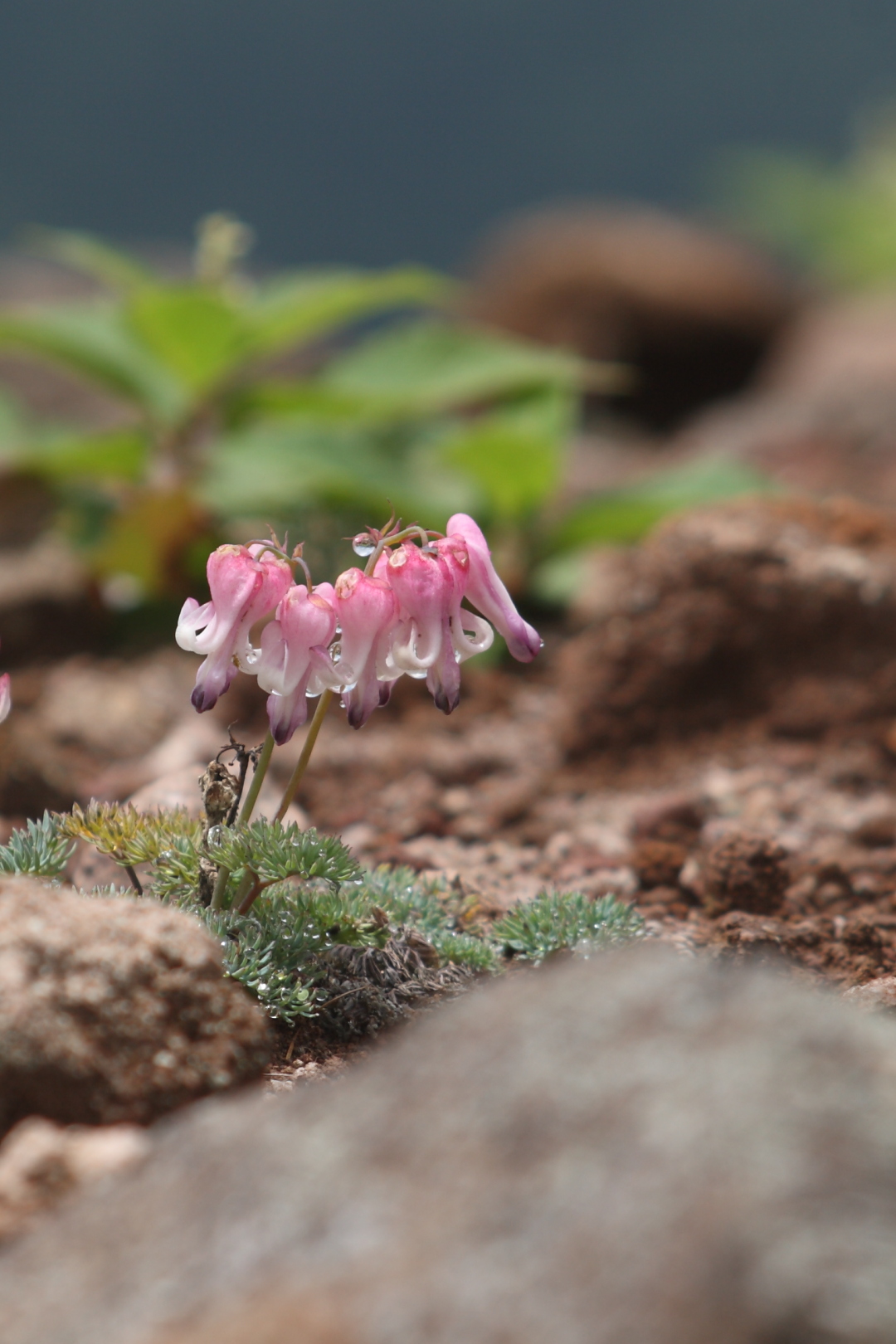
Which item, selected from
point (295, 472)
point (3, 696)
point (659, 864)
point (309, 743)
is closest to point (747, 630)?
point (659, 864)

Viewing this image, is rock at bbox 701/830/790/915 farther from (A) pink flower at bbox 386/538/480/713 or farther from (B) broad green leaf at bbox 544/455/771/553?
(B) broad green leaf at bbox 544/455/771/553

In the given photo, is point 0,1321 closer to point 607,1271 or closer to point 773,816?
point 607,1271

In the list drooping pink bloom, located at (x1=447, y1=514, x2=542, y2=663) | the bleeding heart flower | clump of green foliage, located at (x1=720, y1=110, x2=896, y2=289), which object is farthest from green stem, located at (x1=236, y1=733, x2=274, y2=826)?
clump of green foliage, located at (x1=720, y1=110, x2=896, y2=289)

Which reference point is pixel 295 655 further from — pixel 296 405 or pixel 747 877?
pixel 296 405

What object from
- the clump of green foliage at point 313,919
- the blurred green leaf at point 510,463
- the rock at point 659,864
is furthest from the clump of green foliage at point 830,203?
the clump of green foliage at point 313,919

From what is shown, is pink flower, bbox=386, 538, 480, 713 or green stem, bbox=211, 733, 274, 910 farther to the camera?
green stem, bbox=211, 733, 274, 910

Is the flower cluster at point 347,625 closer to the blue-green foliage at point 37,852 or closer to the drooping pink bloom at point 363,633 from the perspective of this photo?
the drooping pink bloom at point 363,633
